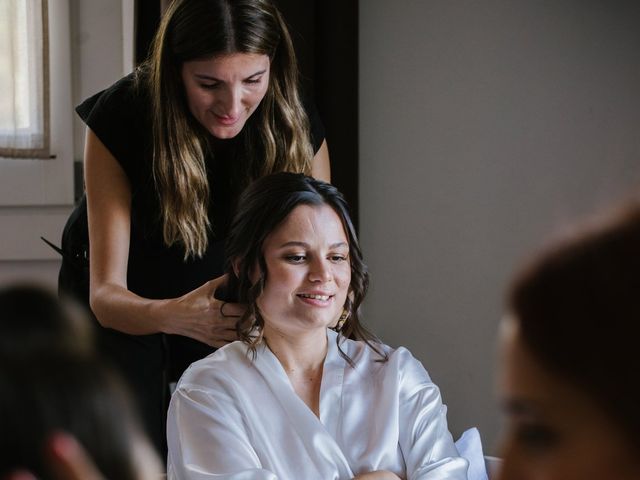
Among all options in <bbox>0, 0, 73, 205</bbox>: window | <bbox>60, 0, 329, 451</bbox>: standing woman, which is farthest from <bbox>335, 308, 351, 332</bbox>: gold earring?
<bbox>0, 0, 73, 205</bbox>: window

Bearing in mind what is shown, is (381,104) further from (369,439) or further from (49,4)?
(369,439)

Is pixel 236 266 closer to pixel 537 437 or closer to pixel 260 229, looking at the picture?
pixel 260 229

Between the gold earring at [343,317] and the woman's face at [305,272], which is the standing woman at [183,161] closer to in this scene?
the woman's face at [305,272]

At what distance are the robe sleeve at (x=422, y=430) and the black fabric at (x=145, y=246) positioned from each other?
453 millimetres

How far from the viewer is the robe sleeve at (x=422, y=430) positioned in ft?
6.12

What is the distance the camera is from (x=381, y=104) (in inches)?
129

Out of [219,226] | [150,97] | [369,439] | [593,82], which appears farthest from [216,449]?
[593,82]

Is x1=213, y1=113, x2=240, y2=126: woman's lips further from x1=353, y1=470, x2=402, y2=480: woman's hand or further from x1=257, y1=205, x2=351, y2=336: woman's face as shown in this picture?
x1=353, y1=470, x2=402, y2=480: woman's hand

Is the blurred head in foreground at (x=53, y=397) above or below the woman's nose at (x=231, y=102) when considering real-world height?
below

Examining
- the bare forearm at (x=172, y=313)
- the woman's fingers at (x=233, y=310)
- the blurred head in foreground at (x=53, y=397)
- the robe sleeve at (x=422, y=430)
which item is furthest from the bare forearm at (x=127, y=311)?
the blurred head in foreground at (x=53, y=397)

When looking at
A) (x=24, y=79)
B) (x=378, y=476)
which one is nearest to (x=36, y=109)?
(x=24, y=79)

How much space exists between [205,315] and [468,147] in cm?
156

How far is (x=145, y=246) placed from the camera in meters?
2.13

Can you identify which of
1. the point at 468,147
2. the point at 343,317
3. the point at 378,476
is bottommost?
the point at 378,476
